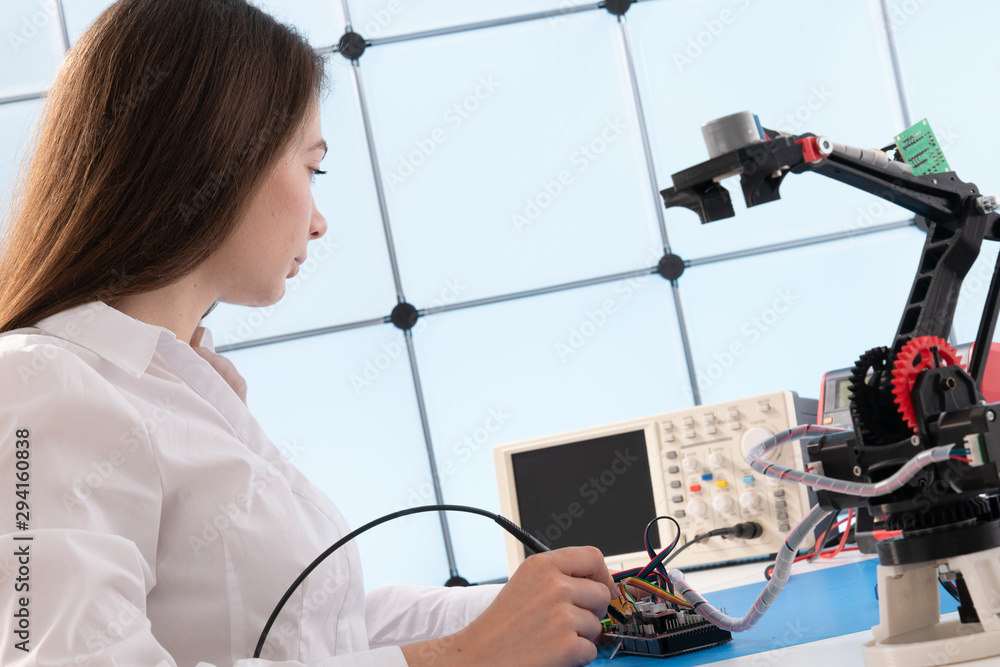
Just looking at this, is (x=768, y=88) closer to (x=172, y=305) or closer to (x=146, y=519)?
(x=172, y=305)

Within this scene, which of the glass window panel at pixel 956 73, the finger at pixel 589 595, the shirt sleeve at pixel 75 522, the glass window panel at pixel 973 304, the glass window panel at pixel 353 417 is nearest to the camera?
the shirt sleeve at pixel 75 522

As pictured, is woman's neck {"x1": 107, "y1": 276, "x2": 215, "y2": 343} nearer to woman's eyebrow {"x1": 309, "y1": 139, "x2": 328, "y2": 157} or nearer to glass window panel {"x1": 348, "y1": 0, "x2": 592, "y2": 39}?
woman's eyebrow {"x1": 309, "y1": 139, "x2": 328, "y2": 157}

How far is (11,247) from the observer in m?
0.93

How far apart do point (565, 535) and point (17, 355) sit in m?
1.51

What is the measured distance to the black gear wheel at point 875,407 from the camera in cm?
65

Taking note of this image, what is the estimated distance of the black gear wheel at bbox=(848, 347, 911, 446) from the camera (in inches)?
25.4

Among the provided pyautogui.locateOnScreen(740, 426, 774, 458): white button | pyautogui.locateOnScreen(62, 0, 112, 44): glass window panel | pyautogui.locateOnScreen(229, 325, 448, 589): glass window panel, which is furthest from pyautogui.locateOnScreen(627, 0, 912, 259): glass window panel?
pyautogui.locateOnScreen(62, 0, 112, 44): glass window panel

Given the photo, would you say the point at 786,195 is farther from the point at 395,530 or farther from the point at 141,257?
the point at 141,257

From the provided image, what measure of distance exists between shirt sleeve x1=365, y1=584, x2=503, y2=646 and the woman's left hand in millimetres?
367

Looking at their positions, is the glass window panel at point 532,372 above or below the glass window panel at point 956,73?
below

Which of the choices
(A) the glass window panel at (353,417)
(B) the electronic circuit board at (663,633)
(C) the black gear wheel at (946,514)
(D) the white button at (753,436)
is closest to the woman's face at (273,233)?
(B) the electronic circuit board at (663,633)

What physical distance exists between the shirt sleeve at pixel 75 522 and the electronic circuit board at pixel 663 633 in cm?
34

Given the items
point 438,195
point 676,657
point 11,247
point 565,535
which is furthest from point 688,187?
point 438,195

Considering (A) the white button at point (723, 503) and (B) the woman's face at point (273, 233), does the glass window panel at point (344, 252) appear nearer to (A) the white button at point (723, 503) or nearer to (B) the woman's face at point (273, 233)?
(A) the white button at point (723, 503)
